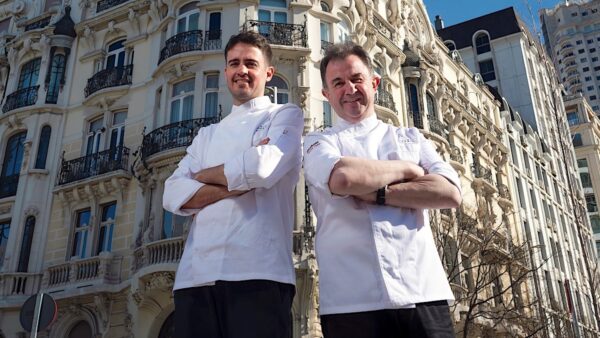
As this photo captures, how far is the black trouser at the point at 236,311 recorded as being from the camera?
8.71ft

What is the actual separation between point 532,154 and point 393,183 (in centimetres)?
4169

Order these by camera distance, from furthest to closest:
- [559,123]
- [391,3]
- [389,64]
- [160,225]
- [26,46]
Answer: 1. [391,3]
2. [389,64]
3. [26,46]
4. [160,225]
5. [559,123]

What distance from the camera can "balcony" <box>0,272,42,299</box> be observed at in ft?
59.6

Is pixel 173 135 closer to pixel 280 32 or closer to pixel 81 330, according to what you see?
pixel 280 32

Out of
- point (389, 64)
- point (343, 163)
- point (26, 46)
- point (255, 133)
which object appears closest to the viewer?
point (343, 163)

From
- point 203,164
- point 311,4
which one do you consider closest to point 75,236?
point 311,4

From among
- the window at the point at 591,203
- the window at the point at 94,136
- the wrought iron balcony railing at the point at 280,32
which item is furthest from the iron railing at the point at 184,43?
the window at the point at 591,203

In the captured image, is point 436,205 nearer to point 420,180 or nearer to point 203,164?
point 420,180

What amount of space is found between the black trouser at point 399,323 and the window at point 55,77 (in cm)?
2191

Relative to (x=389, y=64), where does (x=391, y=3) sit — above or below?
above

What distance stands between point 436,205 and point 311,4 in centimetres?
1822

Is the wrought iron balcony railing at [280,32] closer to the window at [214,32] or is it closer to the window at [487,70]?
the window at [214,32]

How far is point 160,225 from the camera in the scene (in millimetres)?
16766

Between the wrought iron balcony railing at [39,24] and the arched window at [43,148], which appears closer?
the arched window at [43,148]
